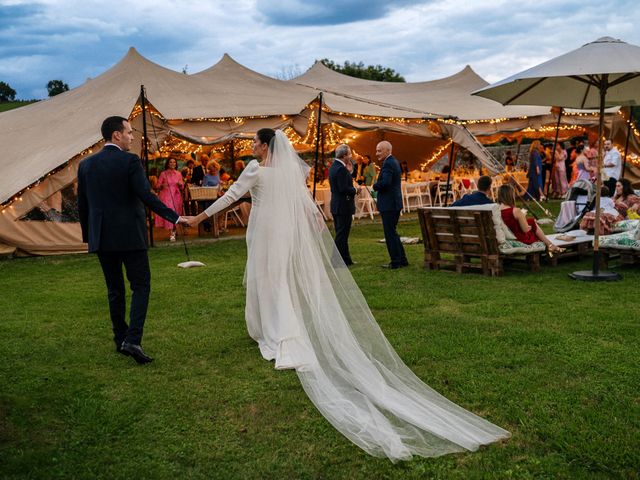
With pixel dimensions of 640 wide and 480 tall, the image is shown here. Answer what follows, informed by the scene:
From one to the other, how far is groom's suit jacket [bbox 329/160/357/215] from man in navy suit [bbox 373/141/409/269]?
41 centimetres

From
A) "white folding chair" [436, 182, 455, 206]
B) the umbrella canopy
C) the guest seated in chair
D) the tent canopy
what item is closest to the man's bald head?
the guest seated in chair

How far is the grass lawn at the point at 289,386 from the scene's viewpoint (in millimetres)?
3682

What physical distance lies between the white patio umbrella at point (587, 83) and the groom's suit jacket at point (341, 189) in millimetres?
2212

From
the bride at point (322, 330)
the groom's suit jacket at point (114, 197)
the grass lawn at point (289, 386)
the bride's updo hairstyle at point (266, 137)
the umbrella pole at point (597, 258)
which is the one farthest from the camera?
the umbrella pole at point (597, 258)

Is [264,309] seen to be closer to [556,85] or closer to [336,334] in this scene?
[336,334]

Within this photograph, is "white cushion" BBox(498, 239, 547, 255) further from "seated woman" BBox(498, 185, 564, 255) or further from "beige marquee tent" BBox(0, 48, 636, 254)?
"beige marquee tent" BBox(0, 48, 636, 254)

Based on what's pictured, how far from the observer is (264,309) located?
19.5 ft

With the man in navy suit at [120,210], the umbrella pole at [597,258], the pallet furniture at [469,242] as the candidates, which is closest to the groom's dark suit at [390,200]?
the pallet furniture at [469,242]

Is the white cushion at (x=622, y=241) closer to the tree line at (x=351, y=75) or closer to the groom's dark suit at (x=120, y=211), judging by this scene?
the groom's dark suit at (x=120, y=211)

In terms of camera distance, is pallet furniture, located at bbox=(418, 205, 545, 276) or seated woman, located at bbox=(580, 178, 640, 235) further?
seated woman, located at bbox=(580, 178, 640, 235)

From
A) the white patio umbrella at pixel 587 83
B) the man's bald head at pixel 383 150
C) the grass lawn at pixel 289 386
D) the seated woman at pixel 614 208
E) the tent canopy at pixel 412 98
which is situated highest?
the tent canopy at pixel 412 98

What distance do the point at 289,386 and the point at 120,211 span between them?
1859 mm

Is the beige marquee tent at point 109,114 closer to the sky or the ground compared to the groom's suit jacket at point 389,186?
closer to the sky

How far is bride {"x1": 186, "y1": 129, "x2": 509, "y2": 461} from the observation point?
4.02 metres
